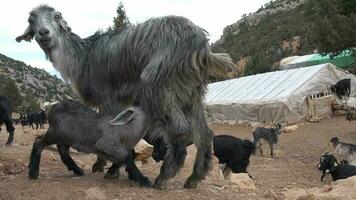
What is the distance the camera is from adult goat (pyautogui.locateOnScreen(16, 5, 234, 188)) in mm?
5188

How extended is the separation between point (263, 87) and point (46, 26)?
1660 centimetres

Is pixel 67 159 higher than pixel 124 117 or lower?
lower

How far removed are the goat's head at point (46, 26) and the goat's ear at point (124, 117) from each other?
3.33 ft

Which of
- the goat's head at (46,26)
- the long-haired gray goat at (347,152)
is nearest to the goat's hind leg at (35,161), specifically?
the goat's head at (46,26)

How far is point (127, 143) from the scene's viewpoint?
526 cm

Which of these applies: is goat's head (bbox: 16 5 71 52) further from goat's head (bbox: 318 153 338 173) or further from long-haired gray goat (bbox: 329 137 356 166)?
long-haired gray goat (bbox: 329 137 356 166)

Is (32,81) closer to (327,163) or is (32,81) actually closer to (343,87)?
(343,87)

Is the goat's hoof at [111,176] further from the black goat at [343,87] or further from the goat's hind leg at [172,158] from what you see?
the black goat at [343,87]

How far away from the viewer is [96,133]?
5.24 meters

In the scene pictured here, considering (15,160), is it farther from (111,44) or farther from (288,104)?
(288,104)

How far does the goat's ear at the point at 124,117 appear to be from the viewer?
5199 millimetres

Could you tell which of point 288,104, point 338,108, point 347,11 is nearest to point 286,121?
point 288,104

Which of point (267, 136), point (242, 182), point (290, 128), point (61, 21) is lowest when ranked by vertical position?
point (242, 182)

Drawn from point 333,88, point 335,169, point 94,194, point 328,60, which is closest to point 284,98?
point 333,88
